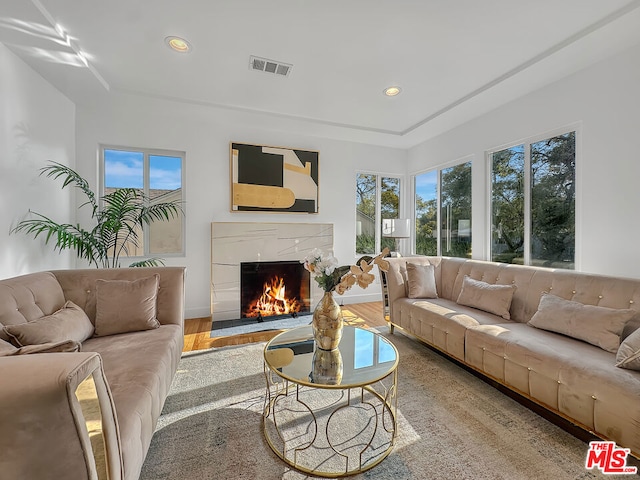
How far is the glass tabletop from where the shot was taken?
4.89 feet

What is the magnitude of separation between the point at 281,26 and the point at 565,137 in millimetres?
2951

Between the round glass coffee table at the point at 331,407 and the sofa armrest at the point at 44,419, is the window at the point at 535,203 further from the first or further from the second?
the sofa armrest at the point at 44,419

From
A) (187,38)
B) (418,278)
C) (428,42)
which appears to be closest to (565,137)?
(428,42)

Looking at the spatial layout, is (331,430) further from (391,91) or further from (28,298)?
(391,91)

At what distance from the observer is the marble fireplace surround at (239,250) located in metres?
3.81

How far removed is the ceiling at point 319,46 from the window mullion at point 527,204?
692mm

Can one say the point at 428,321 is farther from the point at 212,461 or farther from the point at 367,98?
the point at 367,98

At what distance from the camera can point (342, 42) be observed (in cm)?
230

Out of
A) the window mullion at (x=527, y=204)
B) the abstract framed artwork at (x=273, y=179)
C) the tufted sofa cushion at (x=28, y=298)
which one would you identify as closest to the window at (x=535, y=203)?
the window mullion at (x=527, y=204)

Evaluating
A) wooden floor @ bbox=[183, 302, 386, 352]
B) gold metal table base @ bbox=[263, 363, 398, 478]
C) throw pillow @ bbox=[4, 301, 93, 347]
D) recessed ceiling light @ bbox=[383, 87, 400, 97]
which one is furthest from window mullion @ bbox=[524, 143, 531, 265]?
throw pillow @ bbox=[4, 301, 93, 347]

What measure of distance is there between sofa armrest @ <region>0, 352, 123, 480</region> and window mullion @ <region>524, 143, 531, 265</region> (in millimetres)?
3868

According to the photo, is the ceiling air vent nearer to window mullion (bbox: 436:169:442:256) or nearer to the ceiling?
the ceiling

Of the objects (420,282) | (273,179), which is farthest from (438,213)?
(273,179)

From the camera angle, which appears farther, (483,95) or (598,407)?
(483,95)
